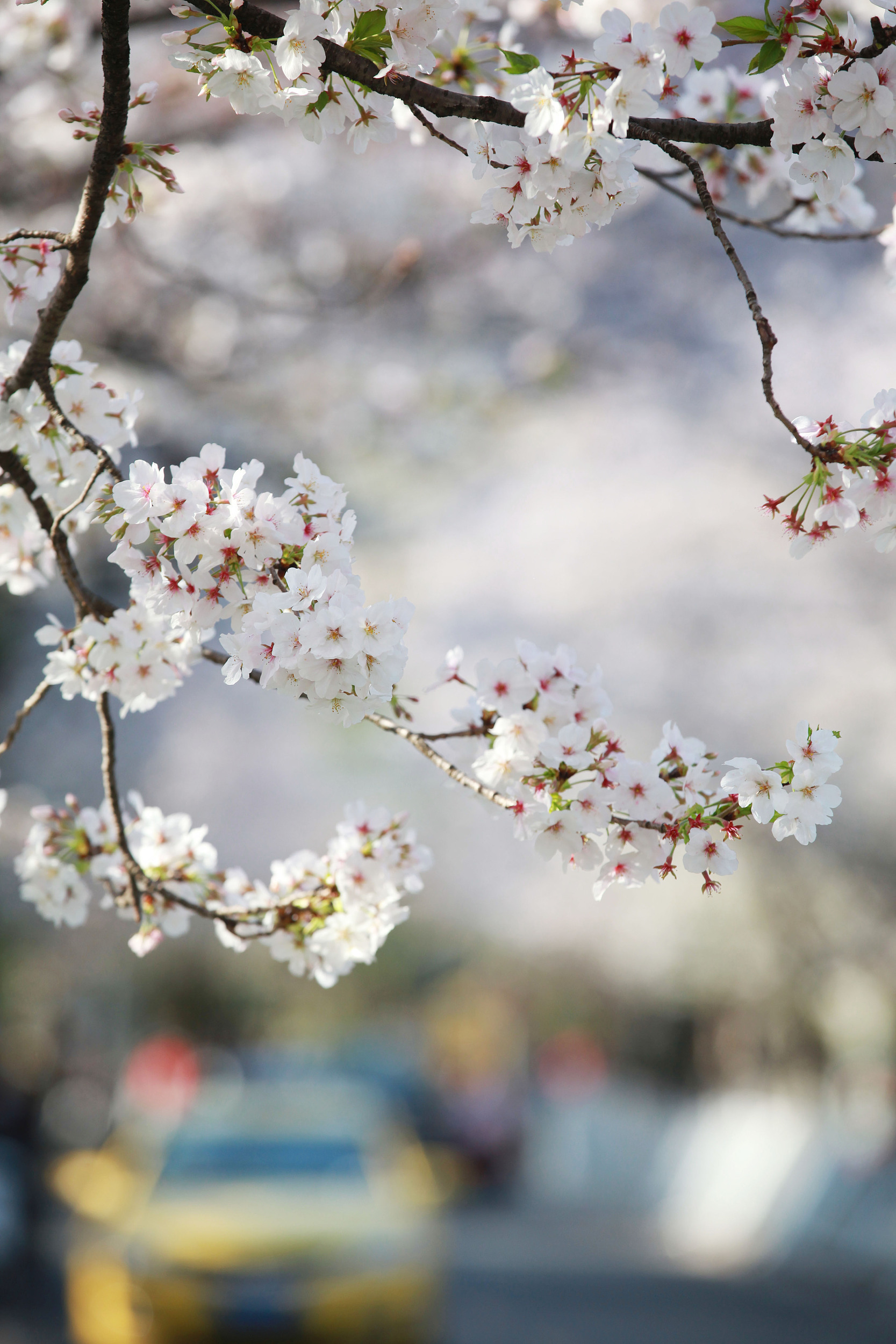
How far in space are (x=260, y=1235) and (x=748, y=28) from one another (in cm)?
653

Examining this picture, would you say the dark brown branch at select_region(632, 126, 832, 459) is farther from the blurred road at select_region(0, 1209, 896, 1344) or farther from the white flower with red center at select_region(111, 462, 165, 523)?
the blurred road at select_region(0, 1209, 896, 1344)

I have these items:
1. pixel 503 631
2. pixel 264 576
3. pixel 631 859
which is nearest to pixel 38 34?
pixel 264 576

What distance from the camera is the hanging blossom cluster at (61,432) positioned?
85.6 inches

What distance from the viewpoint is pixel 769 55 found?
1.66 meters

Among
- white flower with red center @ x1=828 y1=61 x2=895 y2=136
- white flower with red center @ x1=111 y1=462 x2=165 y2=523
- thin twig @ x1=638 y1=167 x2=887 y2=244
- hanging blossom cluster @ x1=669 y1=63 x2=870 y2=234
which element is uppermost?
hanging blossom cluster @ x1=669 y1=63 x2=870 y2=234

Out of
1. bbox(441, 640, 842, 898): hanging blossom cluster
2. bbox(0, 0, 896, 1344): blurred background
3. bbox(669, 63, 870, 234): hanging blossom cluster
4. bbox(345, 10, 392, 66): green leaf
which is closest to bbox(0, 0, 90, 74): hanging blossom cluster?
bbox(0, 0, 896, 1344): blurred background

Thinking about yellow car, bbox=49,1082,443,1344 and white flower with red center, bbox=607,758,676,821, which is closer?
white flower with red center, bbox=607,758,676,821

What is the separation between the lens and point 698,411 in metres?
8.62

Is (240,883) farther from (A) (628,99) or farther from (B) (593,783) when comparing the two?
(A) (628,99)

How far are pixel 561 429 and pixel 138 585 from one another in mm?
7661

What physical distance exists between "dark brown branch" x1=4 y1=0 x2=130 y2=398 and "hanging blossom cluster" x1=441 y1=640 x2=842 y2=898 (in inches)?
35.7

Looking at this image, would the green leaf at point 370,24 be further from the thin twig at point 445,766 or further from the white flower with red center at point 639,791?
the white flower with red center at point 639,791

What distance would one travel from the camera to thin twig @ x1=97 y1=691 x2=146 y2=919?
2.16 meters

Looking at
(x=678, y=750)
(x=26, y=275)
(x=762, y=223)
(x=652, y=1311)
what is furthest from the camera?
(x=652, y=1311)
